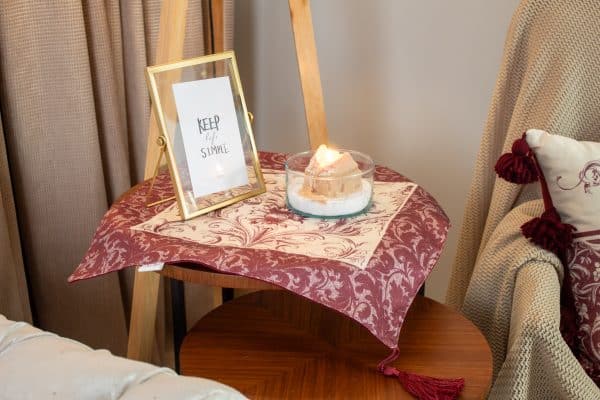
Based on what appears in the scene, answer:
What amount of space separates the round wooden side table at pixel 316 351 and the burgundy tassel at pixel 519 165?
25cm

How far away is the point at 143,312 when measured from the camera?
1395 mm

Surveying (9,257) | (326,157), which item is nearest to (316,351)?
(326,157)

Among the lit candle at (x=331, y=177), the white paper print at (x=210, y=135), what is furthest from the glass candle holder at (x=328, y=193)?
the white paper print at (x=210, y=135)

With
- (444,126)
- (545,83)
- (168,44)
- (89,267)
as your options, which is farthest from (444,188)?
(89,267)

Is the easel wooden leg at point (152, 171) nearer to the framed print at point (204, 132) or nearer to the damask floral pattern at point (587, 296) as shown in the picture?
the framed print at point (204, 132)

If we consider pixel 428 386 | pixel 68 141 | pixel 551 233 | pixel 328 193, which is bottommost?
pixel 428 386

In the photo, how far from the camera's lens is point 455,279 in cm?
151

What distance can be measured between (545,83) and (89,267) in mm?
865

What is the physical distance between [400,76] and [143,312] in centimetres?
83

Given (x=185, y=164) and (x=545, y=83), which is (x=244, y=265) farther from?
(x=545, y=83)

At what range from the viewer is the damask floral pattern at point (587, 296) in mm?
1153

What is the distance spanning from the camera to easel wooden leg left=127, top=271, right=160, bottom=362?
1381 mm

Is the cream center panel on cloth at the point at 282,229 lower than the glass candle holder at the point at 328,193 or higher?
lower

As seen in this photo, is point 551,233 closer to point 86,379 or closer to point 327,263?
point 327,263
